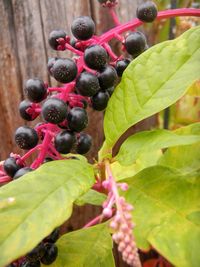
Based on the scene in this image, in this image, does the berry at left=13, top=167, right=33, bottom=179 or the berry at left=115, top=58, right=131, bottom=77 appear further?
the berry at left=115, top=58, right=131, bottom=77

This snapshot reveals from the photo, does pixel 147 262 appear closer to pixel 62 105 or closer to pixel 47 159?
pixel 47 159

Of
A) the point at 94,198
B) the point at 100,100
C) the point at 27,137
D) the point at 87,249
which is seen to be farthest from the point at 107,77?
the point at 87,249

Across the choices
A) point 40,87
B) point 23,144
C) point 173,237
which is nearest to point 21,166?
point 23,144

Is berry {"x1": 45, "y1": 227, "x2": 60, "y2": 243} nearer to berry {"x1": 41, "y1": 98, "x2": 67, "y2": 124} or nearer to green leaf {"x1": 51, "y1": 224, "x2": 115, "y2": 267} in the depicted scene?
green leaf {"x1": 51, "y1": 224, "x2": 115, "y2": 267}

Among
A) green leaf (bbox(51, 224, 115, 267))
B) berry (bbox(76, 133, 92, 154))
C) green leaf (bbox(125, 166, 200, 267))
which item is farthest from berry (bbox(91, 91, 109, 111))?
green leaf (bbox(51, 224, 115, 267))

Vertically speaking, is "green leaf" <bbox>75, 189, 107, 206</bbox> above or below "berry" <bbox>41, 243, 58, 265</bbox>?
above

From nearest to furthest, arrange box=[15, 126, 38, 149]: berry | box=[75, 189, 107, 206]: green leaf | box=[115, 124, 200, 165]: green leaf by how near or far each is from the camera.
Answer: box=[115, 124, 200, 165]: green leaf < box=[15, 126, 38, 149]: berry < box=[75, 189, 107, 206]: green leaf
